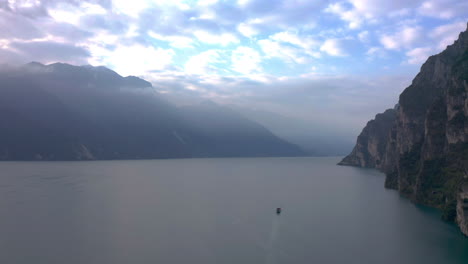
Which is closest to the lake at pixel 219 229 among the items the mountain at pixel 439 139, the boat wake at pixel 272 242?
the boat wake at pixel 272 242

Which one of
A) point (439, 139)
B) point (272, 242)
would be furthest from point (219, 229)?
point (439, 139)

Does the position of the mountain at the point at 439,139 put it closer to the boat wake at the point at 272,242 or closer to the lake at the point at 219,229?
the lake at the point at 219,229

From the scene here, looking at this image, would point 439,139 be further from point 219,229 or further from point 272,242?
point 219,229

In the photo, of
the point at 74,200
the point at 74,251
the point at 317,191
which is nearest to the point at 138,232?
the point at 74,251

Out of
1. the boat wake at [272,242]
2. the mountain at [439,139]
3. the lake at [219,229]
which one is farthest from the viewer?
the mountain at [439,139]

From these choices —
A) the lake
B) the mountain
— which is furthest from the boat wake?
the mountain

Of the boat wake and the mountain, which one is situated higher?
the mountain

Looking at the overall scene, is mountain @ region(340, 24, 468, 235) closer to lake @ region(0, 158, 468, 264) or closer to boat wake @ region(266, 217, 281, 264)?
lake @ region(0, 158, 468, 264)

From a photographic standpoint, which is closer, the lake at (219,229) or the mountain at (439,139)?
the lake at (219,229)
